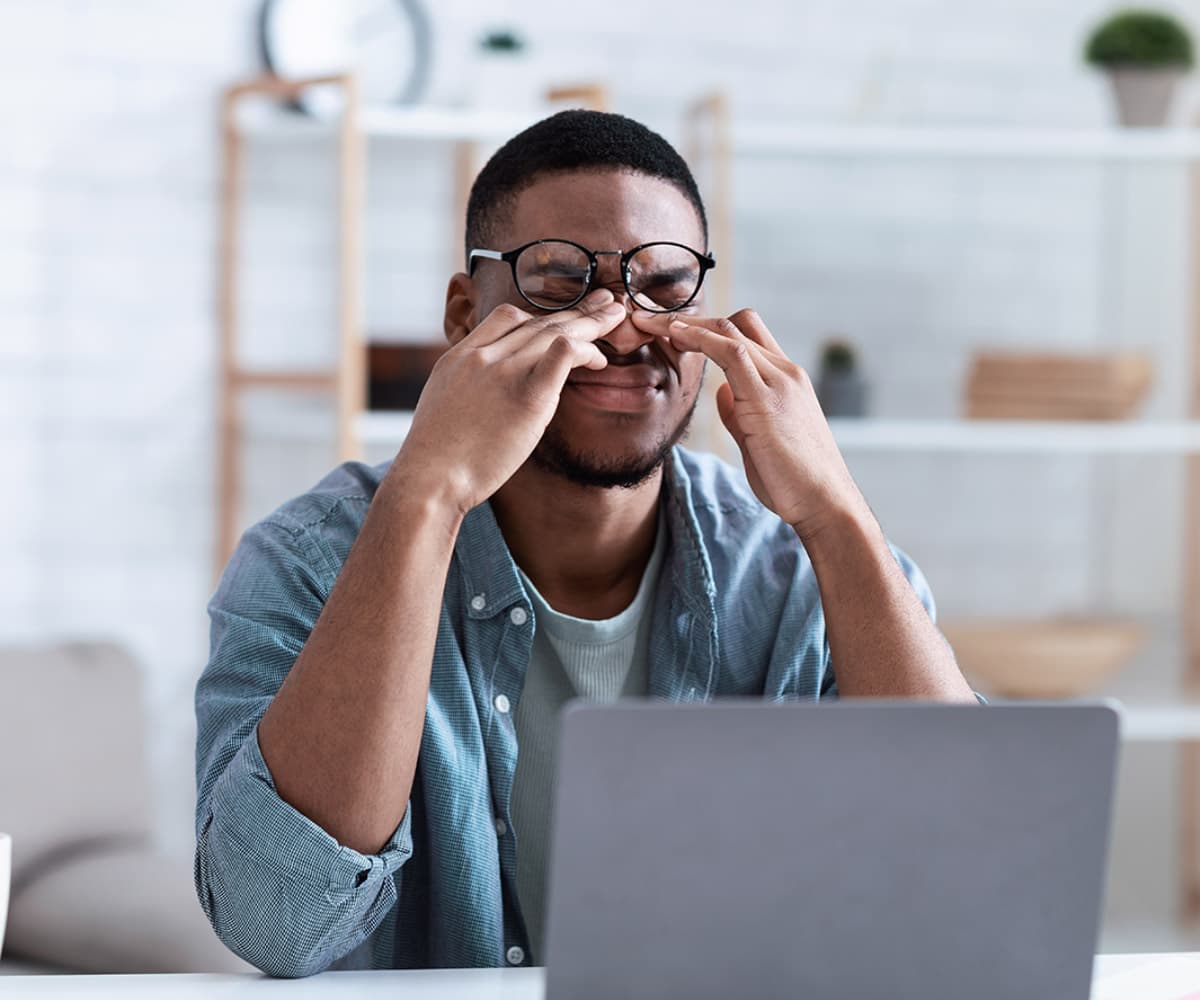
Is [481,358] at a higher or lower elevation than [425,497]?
higher

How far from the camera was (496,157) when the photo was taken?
147cm

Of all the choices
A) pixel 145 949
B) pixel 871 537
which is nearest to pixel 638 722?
pixel 871 537

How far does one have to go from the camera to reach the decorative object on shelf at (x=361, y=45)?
293cm

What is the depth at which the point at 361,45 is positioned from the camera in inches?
117

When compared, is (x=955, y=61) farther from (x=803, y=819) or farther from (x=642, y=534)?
(x=803, y=819)

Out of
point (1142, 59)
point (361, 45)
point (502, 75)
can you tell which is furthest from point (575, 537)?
point (1142, 59)

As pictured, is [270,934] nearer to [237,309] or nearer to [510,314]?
[510,314]

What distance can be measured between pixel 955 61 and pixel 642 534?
2165 millimetres

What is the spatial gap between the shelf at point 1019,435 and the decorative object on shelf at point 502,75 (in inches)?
33.1

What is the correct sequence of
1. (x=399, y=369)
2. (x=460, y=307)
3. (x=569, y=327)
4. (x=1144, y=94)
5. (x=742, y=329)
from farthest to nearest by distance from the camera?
(x=1144, y=94), (x=399, y=369), (x=460, y=307), (x=742, y=329), (x=569, y=327)

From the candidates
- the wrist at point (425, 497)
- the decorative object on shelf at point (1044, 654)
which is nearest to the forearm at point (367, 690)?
the wrist at point (425, 497)

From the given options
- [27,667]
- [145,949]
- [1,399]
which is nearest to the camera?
[145,949]

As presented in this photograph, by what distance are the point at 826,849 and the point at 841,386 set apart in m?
2.13

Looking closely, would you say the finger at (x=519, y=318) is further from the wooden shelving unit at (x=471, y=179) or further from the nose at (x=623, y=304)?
the wooden shelving unit at (x=471, y=179)
